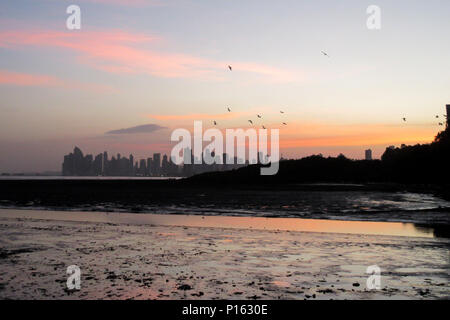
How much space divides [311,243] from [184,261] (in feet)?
29.7

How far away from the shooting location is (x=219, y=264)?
Answer: 63.7ft

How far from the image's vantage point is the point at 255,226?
36062 mm

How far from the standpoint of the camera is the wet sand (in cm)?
1440

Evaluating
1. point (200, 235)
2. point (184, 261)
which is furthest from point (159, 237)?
point (184, 261)

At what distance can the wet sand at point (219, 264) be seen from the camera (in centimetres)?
1440
